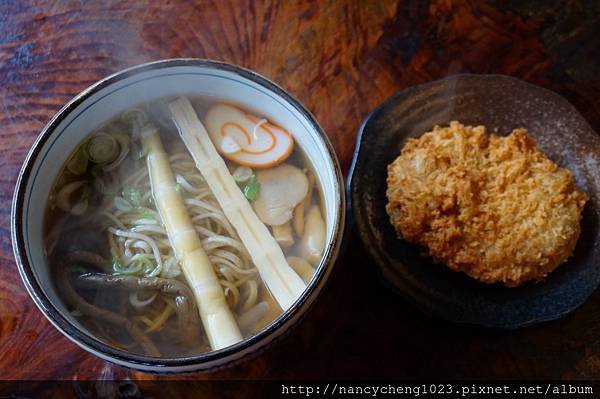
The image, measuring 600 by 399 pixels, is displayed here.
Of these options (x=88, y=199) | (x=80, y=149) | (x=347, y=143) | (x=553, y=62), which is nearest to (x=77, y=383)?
(x=88, y=199)

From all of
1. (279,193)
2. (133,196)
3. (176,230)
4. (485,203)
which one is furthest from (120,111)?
(485,203)

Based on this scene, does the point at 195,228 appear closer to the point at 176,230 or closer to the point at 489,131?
the point at 176,230

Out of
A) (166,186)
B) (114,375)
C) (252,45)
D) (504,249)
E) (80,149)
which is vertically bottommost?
(504,249)

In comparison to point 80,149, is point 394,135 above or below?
below

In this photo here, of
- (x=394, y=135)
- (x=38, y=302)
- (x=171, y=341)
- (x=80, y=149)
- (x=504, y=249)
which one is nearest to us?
(x=38, y=302)

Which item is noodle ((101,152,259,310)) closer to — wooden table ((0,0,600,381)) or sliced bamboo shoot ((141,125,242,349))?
sliced bamboo shoot ((141,125,242,349))

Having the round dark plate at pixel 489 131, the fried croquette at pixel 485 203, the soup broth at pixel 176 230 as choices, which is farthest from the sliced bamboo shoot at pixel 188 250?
the fried croquette at pixel 485 203

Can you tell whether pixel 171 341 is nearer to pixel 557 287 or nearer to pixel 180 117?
pixel 180 117
